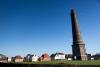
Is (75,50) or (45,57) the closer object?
(75,50)

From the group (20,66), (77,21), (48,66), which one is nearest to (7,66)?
(20,66)

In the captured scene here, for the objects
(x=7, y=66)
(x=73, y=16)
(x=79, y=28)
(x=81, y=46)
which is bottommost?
(x=7, y=66)

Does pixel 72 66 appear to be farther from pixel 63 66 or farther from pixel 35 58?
pixel 35 58

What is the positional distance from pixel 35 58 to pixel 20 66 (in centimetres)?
10461

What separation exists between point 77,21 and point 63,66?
6527cm

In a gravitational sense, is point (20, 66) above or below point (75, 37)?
below

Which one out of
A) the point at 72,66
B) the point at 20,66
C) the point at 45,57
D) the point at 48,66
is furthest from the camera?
the point at 45,57

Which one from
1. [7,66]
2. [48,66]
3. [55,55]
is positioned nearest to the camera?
[48,66]

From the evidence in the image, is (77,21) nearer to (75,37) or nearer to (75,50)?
(75,37)

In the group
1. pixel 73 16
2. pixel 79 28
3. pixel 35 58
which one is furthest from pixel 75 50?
pixel 35 58

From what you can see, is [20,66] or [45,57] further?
[45,57]

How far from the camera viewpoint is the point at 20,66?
2505 centimetres

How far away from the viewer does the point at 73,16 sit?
270 ft

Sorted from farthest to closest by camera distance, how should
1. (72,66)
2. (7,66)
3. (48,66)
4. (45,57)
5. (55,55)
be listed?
1. (55,55)
2. (45,57)
3. (7,66)
4. (48,66)
5. (72,66)
